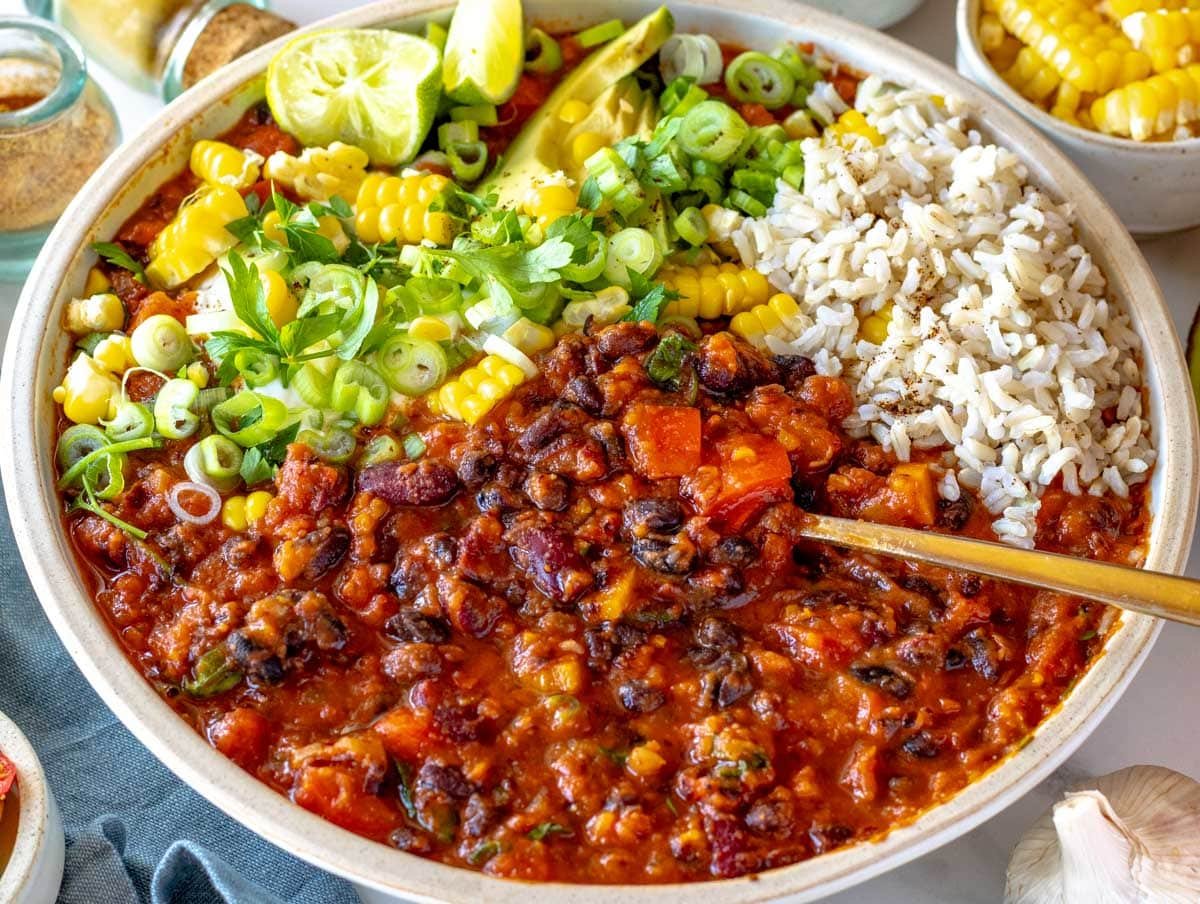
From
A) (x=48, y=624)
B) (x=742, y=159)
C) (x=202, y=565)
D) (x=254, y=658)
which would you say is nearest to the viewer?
(x=254, y=658)

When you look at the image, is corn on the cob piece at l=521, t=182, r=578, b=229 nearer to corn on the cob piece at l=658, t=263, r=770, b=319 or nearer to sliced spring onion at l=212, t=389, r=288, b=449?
corn on the cob piece at l=658, t=263, r=770, b=319

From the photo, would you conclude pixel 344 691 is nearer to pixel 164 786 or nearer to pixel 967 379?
pixel 164 786

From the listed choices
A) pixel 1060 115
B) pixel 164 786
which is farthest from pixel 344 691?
pixel 1060 115

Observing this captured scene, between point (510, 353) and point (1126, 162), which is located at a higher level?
point (1126, 162)

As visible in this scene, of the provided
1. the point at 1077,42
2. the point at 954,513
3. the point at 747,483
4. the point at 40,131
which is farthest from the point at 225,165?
the point at 1077,42

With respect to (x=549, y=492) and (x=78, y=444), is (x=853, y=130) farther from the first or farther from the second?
(x=78, y=444)

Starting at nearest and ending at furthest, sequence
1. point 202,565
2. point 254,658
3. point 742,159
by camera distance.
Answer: point 254,658 < point 202,565 < point 742,159
